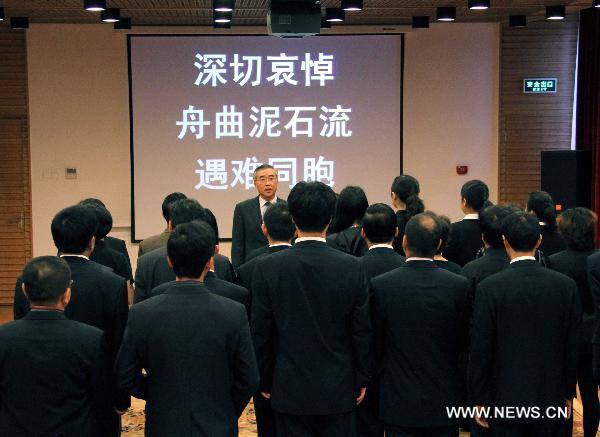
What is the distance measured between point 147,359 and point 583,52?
767cm

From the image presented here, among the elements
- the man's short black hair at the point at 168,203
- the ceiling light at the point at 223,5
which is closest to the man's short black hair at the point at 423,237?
the man's short black hair at the point at 168,203

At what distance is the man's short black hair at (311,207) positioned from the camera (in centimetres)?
335

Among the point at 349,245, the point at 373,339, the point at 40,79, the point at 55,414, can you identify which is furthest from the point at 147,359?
the point at 40,79

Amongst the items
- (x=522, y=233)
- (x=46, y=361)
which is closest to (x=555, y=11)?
(x=522, y=233)

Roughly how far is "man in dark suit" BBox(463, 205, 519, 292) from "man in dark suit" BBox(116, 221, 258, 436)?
5.09ft

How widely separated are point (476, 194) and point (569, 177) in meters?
3.73

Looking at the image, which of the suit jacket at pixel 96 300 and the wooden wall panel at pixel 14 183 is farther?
the wooden wall panel at pixel 14 183

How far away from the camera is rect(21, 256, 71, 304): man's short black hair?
2871 millimetres

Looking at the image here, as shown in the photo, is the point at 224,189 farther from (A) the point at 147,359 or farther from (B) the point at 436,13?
(A) the point at 147,359

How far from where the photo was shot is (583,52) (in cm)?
931

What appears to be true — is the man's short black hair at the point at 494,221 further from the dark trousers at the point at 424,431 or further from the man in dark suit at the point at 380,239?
the dark trousers at the point at 424,431

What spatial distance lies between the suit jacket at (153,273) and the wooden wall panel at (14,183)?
19.5 feet

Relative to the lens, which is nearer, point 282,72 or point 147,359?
point 147,359

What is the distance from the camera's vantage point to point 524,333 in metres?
3.36
